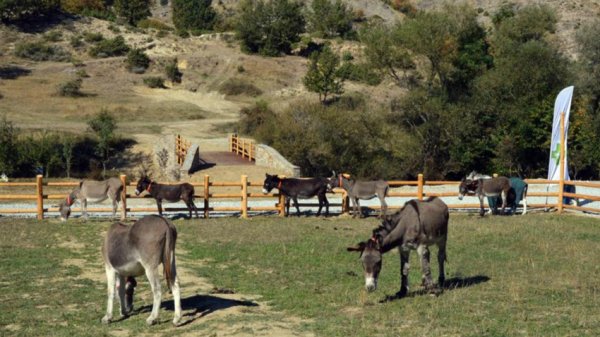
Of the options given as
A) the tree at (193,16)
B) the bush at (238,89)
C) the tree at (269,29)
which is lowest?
the bush at (238,89)

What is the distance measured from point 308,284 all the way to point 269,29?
83.9m

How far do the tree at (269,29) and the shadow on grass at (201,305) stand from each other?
82.8 metres

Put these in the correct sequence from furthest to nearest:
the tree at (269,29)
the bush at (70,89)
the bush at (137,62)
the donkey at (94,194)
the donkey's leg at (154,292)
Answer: the tree at (269,29) < the bush at (137,62) < the bush at (70,89) < the donkey at (94,194) < the donkey's leg at (154,292)

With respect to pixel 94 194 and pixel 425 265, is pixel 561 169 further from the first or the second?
pixel 425 265

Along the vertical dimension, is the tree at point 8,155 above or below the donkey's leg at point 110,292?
above

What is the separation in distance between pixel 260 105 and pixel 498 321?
50987mm

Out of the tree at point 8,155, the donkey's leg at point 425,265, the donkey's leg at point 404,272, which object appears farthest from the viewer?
the tree at point 8,155

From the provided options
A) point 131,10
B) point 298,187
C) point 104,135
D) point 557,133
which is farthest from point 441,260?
point 131,10

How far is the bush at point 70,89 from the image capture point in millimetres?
72750

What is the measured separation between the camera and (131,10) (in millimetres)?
115312

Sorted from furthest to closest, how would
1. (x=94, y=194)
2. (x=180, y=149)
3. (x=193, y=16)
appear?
(x=193, y=16)
(x=180, y=149)
(x=94, y=194)

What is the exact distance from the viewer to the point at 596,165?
50.3 metres

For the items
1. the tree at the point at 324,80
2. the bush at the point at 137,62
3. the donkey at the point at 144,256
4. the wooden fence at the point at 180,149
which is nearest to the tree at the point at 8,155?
the wooden fence at the point at 180,149

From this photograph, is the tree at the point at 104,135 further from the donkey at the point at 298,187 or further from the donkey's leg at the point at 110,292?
the donkey's leg at the point at 110,292
